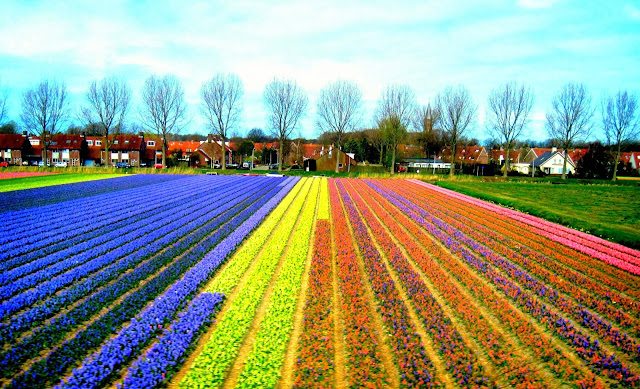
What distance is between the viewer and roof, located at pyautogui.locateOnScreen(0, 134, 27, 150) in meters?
89.7

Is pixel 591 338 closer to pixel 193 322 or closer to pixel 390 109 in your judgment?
pixel 193 322

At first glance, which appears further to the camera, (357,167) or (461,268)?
(357,167)

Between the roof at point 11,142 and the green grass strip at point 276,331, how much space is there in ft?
344

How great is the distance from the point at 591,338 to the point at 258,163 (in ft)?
396

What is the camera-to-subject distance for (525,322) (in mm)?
8258

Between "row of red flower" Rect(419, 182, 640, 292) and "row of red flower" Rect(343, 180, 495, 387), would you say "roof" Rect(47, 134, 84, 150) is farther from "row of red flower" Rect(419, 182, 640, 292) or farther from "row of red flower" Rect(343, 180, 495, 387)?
"row of red flower" Rect(343, 180, 495, 387)

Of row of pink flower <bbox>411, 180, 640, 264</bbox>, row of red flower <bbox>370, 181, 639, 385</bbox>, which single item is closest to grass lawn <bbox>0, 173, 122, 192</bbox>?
row of red flower <bbox>370, 181, 639, 385</bbox>

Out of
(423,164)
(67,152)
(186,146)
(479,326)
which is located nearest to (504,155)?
(423,164)

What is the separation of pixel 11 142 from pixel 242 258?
10605 centimetres

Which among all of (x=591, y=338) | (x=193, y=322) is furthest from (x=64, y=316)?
(x=591, y=338)

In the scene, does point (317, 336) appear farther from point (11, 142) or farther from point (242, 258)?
point (11, 142)

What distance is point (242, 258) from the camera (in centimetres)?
1265

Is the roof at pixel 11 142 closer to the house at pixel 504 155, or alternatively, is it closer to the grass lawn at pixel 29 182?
the grass lawn at pixel 29 182

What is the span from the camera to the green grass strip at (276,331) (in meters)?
5.94
